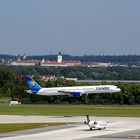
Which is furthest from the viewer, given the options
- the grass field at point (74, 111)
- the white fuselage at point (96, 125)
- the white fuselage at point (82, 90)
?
the white fuselage at point (82, 90)

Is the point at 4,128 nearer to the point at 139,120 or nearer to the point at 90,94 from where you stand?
the point at 139,120

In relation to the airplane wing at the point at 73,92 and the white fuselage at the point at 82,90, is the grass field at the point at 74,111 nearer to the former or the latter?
the white fuselage at the point at 82,90

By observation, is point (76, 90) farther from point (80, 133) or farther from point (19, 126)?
point (80, 133)

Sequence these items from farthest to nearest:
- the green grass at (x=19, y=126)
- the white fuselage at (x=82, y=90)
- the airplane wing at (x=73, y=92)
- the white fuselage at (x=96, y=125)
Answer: the airplane wing at (x=73, y=92), the white fuselage at (x=82, y=90), the green grass at (x=19, y=126), the white fuselage at (x=96, y=125)

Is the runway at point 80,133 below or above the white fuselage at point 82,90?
below

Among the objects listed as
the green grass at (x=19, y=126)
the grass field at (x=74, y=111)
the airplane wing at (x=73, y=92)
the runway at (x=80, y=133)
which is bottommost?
the runway at (x=80, y=133)

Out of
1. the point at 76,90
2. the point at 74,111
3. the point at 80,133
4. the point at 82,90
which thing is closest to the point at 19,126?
the point at 80,133

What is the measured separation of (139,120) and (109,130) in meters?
20.1

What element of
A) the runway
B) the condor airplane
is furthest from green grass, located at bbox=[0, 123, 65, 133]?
the condor airplane

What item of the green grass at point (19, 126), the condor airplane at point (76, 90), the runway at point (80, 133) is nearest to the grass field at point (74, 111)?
the runway at point (80, 133)

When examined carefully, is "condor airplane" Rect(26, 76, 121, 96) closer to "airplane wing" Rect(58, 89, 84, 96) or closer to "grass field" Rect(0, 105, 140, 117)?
"airplane wing" Rect(58, 89, 84, 96)

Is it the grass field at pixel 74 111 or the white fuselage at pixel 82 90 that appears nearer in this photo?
the grass field at pixel 74 111

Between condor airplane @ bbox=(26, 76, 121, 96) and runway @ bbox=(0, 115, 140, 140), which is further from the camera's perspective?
condor airplane @ bbox=(26, 76, 121, 96)

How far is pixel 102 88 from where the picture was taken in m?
181
